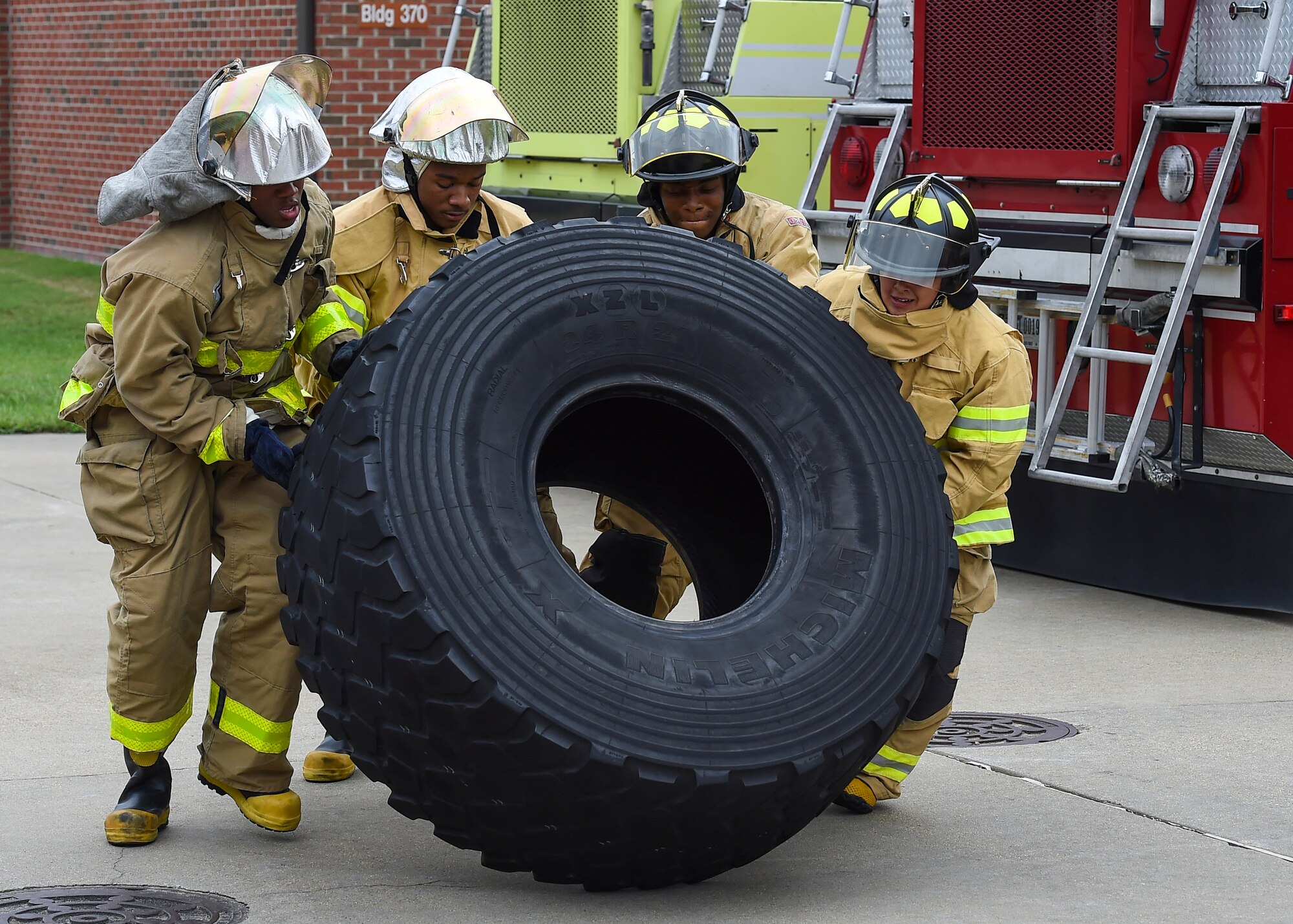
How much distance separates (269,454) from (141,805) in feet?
2.67

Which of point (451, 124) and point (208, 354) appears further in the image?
point (451, 124)

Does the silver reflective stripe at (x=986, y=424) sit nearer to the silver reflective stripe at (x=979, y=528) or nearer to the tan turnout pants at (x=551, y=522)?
the silver reflective stripe at (x=979, y=528)

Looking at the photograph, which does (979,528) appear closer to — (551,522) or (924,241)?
(924,241)

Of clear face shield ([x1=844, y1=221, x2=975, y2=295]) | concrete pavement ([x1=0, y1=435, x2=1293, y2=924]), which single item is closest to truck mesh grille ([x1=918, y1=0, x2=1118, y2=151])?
concrete pavement ([x1=0, y1=435, x2=1293, y2=924])

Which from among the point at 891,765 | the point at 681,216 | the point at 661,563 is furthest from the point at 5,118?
the point at 891,765

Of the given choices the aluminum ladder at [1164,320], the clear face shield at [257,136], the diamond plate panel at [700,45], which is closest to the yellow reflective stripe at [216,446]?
the clear face shield at [257,136]

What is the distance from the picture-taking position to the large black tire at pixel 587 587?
11.0ft

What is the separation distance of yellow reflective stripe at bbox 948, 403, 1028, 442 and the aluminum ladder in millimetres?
1876

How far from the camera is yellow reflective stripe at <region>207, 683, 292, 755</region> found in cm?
407

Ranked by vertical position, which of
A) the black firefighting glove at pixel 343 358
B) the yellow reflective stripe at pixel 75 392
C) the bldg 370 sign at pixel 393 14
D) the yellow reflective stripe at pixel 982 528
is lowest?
the yellow reflective stripe at pixel 982 528

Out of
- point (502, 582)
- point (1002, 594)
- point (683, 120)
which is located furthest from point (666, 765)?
point (1002, 594)

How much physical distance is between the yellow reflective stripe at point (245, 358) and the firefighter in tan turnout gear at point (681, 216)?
3.32 feet

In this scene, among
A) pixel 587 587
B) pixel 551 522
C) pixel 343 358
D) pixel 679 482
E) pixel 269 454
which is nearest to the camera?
pixel 587 587

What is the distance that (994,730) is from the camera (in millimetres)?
5008
